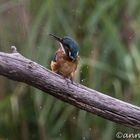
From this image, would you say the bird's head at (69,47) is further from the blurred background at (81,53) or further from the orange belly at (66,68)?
the blurred background at (81,53)

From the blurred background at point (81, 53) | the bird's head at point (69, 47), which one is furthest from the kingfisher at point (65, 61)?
the blurred background at point (81, 53)

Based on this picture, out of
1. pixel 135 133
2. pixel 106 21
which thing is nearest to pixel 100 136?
pixel 135 133

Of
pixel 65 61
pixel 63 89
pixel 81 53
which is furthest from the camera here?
pixel 81 53

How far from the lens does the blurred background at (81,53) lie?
2.86 m

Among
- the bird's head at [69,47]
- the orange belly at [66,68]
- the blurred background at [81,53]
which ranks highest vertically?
the bird's head at [69,47]

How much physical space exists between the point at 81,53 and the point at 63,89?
108 cm

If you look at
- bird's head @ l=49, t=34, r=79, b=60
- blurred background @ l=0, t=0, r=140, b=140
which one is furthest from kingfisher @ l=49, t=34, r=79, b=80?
blurred background @ l=0, t=0, r=140, b=140

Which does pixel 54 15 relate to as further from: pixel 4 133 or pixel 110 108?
pixel 110 108

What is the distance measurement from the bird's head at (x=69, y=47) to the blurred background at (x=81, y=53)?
35.8 inches

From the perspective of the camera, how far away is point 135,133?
285cm

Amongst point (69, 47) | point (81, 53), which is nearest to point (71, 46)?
point (69, 47)

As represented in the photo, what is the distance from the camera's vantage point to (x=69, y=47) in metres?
1.91

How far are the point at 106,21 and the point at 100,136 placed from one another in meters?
0.62

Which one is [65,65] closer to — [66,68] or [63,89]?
[66,68]
